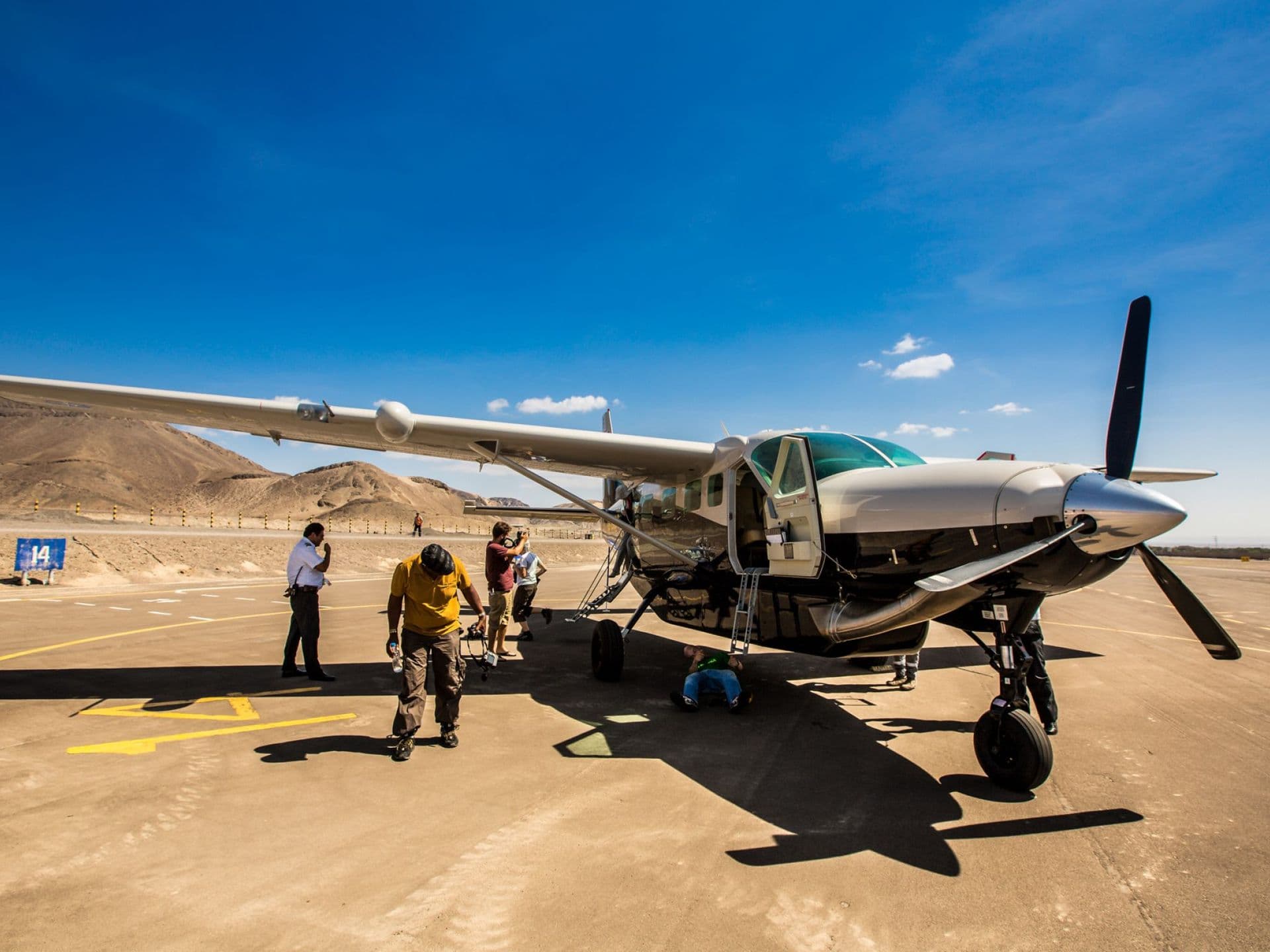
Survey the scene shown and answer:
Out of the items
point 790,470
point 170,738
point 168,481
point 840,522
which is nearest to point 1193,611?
point 840,522

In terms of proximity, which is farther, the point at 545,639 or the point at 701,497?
the point at 545,639

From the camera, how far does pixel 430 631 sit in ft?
17.4

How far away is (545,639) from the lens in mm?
11414

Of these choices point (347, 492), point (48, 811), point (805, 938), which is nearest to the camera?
point (805, 938)

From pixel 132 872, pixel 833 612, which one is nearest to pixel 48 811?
pixel 132 872

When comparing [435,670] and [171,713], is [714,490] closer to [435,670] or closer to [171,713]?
[435,670]

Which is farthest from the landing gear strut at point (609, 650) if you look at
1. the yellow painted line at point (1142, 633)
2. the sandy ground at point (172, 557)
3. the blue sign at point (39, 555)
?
the sandy ground at point (172, 557)

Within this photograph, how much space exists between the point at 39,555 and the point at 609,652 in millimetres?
16740

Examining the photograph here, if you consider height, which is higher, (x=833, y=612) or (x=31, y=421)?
(x=31, y=421)

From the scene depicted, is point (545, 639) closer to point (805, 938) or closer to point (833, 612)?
point (833, 612)

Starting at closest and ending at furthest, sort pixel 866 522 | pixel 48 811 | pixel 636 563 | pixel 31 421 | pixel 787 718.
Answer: pixel 48 811
pixel 866 522
pixel 787 718
pixel 636 563
pixel 31 421

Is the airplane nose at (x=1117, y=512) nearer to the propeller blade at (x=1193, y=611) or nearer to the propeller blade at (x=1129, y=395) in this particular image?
the propeller blade at (x=1129, y=395)

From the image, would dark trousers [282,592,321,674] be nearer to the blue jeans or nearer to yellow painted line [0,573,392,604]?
the blue jeans

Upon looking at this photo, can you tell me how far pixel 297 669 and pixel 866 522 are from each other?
678 centimetres
